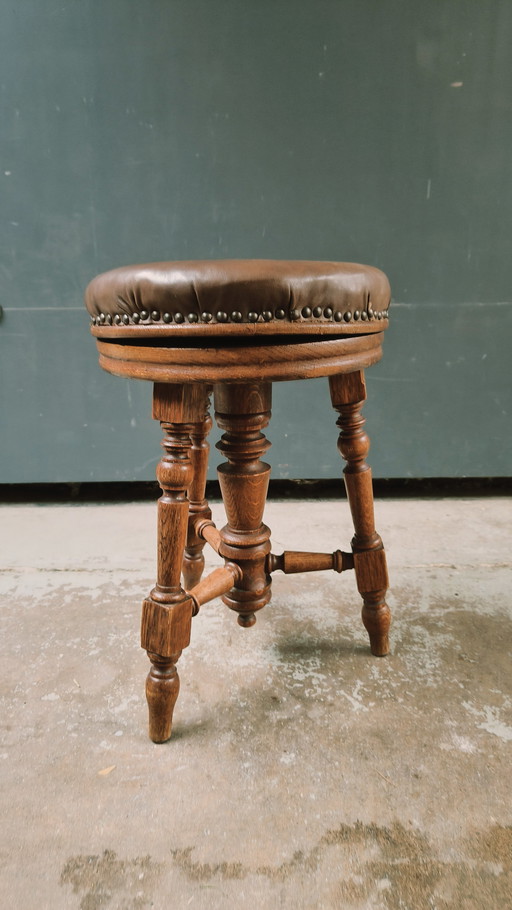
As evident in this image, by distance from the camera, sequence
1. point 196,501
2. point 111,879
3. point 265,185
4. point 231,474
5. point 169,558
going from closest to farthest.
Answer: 1. point 111,879
2. point 169,558
3. point 231,474
4. point 196,501
5. point 265,185

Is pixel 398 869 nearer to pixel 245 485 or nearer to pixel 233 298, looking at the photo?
pixel 245 485

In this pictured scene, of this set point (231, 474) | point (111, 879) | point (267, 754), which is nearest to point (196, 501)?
point (231, 474)

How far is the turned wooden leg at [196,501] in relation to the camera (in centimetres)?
111

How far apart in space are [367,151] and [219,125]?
441 millimetres

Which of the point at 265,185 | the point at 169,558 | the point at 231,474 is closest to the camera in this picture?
the point at 169,558

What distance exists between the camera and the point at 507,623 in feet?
3.69

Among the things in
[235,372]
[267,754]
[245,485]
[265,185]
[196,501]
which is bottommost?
[267,754]

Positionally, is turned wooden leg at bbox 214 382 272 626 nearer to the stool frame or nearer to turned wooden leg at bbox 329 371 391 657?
the stool frame

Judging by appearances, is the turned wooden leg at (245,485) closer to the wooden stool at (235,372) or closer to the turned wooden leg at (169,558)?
the wooden stool at (235,372)

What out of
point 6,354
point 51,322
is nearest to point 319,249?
point 51,322

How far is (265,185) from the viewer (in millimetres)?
1668

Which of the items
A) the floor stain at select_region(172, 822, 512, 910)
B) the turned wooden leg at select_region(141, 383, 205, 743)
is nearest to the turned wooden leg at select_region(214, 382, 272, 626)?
the turned wooden leg at select_region(141, 383, 205, 743)

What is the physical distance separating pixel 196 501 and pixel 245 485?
257mm

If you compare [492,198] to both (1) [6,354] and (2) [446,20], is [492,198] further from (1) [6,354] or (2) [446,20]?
(1) [6,354]
